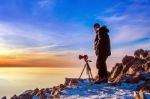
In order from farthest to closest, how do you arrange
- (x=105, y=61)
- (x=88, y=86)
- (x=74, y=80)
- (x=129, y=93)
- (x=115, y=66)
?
(x=115, y=66)
(x=74, y=80)
(x=105, y=61)
(x=88, y=86)
(x=129, y=93)

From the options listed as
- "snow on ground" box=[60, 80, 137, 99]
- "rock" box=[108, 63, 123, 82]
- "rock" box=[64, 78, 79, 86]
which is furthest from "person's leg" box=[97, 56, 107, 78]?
"rock" box=[108, 63, 123, 82]

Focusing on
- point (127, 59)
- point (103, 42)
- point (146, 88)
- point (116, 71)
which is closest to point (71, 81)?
point (103, 42)

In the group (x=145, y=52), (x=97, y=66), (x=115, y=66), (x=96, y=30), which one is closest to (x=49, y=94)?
(x=97, y=66)

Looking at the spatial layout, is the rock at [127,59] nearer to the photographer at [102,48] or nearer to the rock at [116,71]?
the rock at [116,71]

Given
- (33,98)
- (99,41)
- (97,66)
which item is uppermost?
(99,41)

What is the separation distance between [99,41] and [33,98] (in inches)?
282

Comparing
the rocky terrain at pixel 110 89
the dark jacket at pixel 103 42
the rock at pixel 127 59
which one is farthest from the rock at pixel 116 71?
the dark jacket at pixel 103 42

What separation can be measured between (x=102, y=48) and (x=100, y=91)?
4989 mm

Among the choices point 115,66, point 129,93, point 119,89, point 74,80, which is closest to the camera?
point 129,93

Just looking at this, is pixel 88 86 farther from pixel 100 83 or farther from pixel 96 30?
pixel 96 30

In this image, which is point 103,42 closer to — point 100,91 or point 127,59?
point 100,91

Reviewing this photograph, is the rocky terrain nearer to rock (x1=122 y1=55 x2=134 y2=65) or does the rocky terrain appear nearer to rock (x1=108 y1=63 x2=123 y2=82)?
rock (x1=108 y1=63 x2=123 y2=82)

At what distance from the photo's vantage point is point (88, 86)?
26859mm

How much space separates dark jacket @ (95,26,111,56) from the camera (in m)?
28.2
